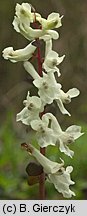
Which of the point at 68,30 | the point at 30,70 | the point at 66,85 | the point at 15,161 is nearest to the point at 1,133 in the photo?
the point at 15,161

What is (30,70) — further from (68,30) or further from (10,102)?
(68,30)

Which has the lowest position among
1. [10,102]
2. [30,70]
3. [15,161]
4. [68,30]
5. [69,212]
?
[69,212]

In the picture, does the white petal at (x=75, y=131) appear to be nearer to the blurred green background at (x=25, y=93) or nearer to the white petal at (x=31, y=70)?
the white petal at (x=31, y=70)

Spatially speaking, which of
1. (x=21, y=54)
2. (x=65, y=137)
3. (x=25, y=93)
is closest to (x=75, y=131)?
(x=65, y=137)

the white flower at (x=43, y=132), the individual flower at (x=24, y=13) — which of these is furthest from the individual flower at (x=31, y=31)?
the white flower at (x=43, y=132)

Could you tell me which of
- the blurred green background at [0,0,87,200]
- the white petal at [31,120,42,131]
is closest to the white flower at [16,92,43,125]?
the white petal at [31,120,42,131]

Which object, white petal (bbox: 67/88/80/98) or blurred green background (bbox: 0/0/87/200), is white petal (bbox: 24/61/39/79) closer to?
white petal (bbox: 67/88/80/98)

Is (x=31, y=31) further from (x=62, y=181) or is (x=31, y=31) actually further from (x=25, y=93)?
(x=25, y=93)
